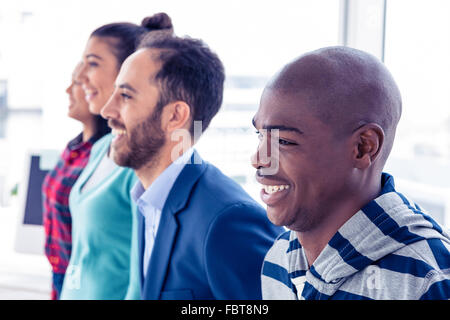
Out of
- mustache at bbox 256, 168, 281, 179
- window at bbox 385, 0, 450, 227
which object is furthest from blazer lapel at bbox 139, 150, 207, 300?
window at bbox 385, 0, 450, 227

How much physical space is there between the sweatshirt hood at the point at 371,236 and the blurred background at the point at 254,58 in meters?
0.54

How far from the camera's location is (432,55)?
5.01 feet

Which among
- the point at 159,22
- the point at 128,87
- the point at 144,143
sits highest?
the point at 159,22

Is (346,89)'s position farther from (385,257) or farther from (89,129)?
(89,129)

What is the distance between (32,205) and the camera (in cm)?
186

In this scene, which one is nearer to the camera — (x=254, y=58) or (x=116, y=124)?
(x=116, y=124)

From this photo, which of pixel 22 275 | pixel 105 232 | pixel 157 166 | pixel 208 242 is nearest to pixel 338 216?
pixel 208 242

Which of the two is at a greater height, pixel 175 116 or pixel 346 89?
pixel 346 89

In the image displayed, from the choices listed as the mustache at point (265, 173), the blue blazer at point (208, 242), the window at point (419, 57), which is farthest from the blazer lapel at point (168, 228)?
the window at point (419, 57)

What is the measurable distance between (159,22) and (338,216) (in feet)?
2.52

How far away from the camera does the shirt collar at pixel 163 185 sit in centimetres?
107

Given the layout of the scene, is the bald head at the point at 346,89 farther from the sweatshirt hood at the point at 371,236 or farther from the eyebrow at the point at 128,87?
the eyebrow at the point at 128,87
